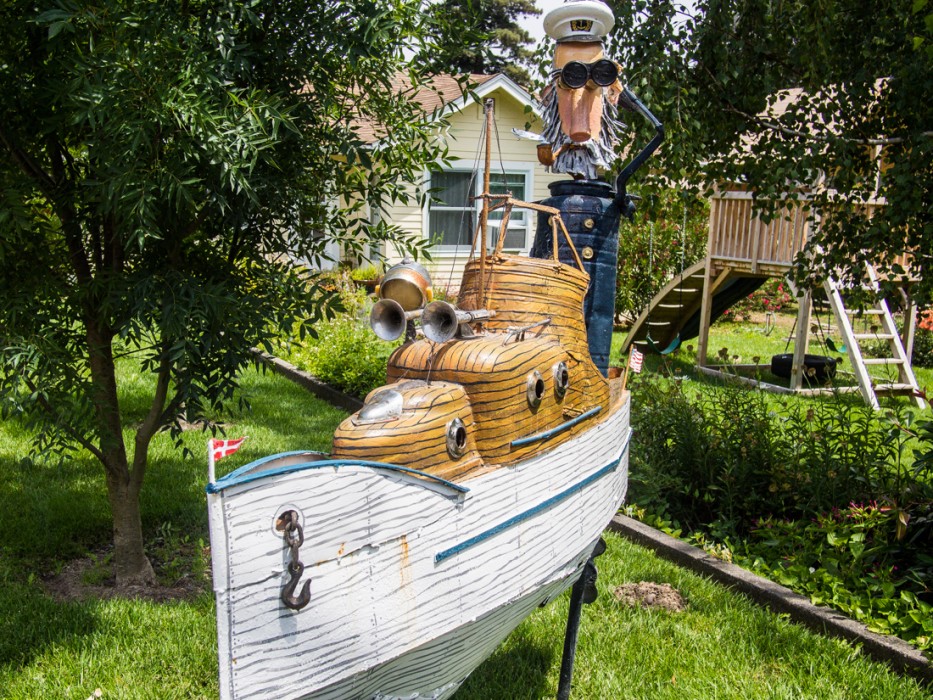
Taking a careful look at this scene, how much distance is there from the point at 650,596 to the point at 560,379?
85.6 inches

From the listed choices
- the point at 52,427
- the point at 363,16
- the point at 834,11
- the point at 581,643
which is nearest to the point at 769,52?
the point at 834,11

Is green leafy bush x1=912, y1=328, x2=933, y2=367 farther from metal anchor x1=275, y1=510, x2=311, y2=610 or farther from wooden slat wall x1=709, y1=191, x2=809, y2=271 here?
metal anchor x1=275, y1=510, x2=311, y2=610

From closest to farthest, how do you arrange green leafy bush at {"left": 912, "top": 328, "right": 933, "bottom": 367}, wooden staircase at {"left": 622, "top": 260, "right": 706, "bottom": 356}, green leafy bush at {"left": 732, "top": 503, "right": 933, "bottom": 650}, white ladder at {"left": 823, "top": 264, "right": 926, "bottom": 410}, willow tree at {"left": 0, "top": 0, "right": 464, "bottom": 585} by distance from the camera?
1. willow tree at {"left": 0, "top": 0, "right": 464, "bottom": 585}
2. green leafy bush at {"left": 732, "top": 503, "right": 933, "bottom": 650}
3. white ladder at {"left": 823, "top": 264, "right": 926, "bottom": 410}
4. wooden staircase at {"left": 622, "top": 260, "right": 706, "bottom": 356}
5. green leafy bush at {"left": 912, "top": 328, "right": 933, "bottom": 367}

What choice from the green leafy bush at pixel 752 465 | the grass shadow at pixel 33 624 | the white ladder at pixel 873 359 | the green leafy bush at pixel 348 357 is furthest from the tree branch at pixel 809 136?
the grass shadow at pixel 33 624

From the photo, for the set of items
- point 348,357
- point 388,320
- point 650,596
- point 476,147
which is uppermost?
point 476,147

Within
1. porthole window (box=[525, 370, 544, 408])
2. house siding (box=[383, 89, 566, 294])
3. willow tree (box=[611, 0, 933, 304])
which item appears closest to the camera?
porthole window (box=[525, 370, 544, 408])

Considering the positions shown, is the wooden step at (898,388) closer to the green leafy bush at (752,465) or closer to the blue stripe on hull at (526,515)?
the green leafy bush at (752,465)

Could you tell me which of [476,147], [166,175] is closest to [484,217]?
[166,175]

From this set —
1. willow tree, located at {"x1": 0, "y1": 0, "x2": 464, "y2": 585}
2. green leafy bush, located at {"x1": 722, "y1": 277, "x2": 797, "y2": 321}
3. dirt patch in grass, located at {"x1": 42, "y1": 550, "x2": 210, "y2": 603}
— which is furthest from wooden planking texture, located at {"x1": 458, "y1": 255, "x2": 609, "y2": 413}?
green leafy bush, located at {"x1": 722, "y1": 277, "x2": 797, "y2": 321}

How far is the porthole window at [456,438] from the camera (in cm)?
223

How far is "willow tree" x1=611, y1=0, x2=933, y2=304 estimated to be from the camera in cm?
452

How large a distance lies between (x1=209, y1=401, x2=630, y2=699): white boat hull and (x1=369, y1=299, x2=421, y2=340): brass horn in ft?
1.57

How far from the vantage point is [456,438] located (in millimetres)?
2250

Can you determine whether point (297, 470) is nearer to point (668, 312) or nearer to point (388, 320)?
point (388, 320)
